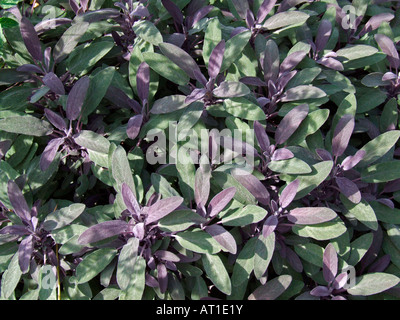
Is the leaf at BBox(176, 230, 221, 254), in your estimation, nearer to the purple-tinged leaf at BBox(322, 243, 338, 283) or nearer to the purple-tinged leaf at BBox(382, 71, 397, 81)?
the purple-tinged leaf at BBox(322, 243, 338, 283)

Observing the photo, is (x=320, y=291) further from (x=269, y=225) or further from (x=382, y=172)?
(x=382, y=172)

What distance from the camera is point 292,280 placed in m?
1.38

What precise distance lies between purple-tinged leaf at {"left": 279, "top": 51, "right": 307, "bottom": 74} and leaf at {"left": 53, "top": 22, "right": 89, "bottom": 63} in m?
0.73

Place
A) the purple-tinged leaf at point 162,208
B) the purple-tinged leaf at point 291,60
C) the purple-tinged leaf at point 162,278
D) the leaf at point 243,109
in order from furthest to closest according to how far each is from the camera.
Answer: the purple-tinged leaf at point 291,60
the leaf at point 243,109
the purple-tinged leaf at point 162,278
the purple-tinged leaf at point 162,208

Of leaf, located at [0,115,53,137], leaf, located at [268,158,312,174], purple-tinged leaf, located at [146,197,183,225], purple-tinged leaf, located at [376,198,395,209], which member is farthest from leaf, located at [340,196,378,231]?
leaf, located at [0,115,53,137]

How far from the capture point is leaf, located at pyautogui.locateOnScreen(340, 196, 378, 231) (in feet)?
4.32

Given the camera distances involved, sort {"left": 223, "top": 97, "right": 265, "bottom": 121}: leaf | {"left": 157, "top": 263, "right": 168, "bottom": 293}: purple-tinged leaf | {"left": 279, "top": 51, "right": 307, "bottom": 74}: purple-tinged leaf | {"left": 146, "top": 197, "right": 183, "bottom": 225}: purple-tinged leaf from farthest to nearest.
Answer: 1. {"left": 279, "top": 51, "right": 307, "bottom": 74}: purple-tinged leaf
2. {"left": 223, "top": 97, "right": 265, "bottom": 121}: leaf
3. {"left": 157, "top": 263, "right": 168, "bottom": 293}: purple-tinged leaf
4. {"left": 146, "top": 197, "right": 183, "bottom": 225}: purple-tinged leaf

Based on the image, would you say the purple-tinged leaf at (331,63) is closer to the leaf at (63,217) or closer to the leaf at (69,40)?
the leaf at (69,40)

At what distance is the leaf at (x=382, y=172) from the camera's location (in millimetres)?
1371

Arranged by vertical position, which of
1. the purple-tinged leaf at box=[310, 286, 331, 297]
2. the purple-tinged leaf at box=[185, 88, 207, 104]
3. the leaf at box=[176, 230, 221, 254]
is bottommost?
the purple-tinged leaf at box=[310, 286, 331, 297]

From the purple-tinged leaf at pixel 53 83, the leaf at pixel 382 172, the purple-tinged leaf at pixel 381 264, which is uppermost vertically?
the purple-tinged leaf at pixel 53 83

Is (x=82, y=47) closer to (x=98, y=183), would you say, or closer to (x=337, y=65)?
(x=98, y=183)

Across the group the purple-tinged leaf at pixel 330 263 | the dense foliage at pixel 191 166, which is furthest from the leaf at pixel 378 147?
the purple-tinged leaf at pixel 330 263

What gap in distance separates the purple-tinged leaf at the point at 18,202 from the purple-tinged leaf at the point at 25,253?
7cm
